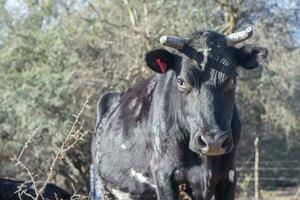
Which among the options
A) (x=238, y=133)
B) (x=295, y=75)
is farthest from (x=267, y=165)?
(x=238, y=133)

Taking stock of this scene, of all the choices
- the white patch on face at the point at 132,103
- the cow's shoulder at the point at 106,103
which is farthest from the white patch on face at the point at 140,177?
the cow's shoulder at the point at 106,103

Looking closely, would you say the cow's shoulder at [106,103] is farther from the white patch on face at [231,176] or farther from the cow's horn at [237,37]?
the cow's horn at [237,37]

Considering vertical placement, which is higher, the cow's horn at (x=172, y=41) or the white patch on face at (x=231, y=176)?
the cow's horn at (x=172, y=41)

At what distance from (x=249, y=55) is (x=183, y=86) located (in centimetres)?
69

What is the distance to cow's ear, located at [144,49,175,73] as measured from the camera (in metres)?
6.27

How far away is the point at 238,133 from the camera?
20.8 ft

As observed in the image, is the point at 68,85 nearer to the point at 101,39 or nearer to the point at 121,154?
the point at 101,39

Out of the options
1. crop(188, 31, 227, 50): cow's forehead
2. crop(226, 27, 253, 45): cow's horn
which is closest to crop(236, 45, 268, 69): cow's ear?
crop(226, 27, 253, 45): cow's horn

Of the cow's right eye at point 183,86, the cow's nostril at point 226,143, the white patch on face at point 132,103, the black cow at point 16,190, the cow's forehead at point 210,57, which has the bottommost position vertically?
the black cow at point 16,190

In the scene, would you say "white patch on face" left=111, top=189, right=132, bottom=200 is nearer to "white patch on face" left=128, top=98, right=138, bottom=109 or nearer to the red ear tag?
"white patch on face" left=128, top=98, right=138, bottom=109

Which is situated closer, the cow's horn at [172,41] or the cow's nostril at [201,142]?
the cow's nostril at [201,142]

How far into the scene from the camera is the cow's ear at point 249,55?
20.7 ft

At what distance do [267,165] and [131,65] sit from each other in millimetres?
7632

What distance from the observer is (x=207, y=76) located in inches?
231
